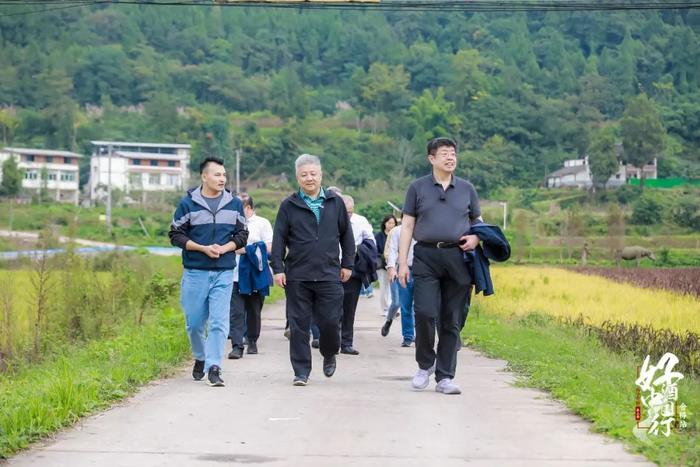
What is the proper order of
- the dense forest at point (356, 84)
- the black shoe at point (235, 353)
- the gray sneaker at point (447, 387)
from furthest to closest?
the dense forest at point (356, 84) → the black shoe at point (235, 353) → the gray sneaker at point (447, 387)

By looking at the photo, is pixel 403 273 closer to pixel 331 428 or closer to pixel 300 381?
pixel 300 381

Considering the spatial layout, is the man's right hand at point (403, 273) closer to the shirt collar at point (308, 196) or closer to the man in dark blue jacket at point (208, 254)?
the shirt collar at point (308, 196)

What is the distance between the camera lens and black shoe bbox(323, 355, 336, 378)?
1100cm

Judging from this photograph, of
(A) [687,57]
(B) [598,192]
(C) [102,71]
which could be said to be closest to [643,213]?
(B) [598,192]

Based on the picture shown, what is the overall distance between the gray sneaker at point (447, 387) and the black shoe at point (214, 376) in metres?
1.72

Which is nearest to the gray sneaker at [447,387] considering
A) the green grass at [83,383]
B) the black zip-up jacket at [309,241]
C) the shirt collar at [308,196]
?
the black zip-up jacket at [309,241]

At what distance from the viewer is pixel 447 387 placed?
10062 mm

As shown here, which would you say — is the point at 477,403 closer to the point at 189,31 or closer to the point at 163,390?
the point at 163,390

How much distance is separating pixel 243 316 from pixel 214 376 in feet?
8.87

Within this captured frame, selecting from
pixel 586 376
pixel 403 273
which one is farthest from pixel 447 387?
pixel 586 376

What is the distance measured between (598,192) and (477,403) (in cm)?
8492

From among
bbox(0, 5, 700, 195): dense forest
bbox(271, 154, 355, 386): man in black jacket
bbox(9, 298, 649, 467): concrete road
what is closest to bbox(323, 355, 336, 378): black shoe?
bbox(9, 298, 649, 467): concrete road

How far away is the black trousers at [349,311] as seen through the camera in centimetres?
1394
